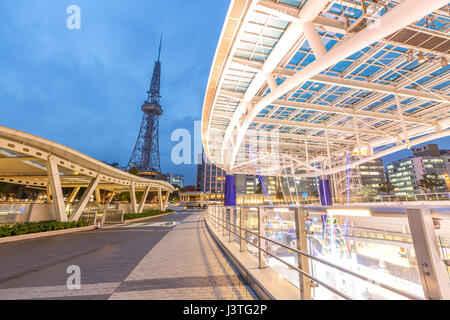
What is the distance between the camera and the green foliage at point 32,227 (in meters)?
9.71

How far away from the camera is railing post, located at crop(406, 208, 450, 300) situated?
125 cm

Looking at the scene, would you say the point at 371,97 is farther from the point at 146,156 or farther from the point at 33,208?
the point at 146,156

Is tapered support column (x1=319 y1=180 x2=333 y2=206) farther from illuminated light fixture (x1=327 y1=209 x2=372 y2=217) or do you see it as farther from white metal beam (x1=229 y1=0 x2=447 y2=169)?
illuminated light fixture (x1=327 y1=209 x2=372 y2=217)

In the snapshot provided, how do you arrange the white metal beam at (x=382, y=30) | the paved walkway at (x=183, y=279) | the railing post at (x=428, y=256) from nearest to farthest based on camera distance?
1. the railing post at (x=428, y=256)
2. the paved walkway at (x=183, y=279)
3. the white metal beam at (x=382, y=30)

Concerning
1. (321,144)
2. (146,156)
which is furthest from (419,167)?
(146,156)

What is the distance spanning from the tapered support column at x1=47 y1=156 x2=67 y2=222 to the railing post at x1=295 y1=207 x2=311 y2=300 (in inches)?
607

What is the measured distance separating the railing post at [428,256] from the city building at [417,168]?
11984 cm

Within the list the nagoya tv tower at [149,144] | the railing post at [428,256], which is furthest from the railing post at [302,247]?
the nagoya tv tower at [149,144]

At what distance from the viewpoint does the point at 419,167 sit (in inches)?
3986

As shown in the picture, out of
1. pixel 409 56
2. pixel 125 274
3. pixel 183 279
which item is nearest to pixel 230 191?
pixel 409 56

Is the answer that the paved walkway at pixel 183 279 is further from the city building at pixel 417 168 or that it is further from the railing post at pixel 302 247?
the city building at pixel 417 168

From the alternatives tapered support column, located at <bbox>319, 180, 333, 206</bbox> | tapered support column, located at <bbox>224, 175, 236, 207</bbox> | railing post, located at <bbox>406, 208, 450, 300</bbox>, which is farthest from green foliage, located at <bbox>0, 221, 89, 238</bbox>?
tapered support column, located at <bbox>319, 180, 333, 206</bbox>

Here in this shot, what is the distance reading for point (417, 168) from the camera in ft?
336

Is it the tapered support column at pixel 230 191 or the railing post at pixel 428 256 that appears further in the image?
the tapered support column at pixel 230 191
